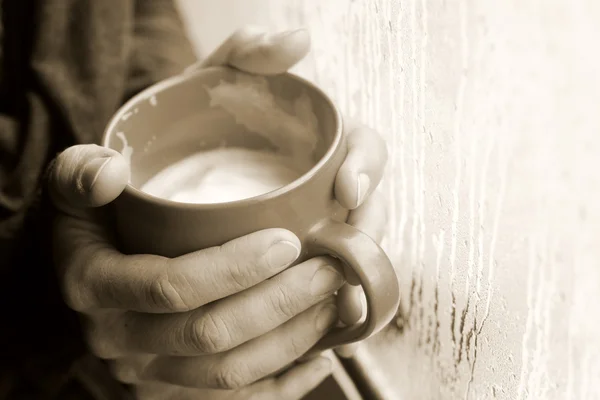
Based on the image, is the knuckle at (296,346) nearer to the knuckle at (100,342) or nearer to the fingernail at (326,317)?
the fingernail at (326,317)

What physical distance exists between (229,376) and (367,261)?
16 centimetres

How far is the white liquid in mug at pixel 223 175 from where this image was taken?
1.50 feet

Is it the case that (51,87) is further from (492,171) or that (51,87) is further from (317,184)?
(492,171)

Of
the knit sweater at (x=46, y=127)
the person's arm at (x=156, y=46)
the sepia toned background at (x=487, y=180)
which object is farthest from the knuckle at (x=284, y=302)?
the person's arm at (x=156, y=46)

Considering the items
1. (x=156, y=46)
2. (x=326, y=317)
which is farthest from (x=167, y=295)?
(x=156, y=46)

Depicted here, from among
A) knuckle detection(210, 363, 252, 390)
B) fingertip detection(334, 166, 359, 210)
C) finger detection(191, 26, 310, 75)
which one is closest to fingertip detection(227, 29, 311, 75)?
finger detection(191, 26, 310, 75)

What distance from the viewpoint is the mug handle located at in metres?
0.37

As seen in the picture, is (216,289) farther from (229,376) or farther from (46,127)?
(46,127)

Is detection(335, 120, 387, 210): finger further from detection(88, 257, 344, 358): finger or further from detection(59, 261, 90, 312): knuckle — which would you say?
detection(59, 261, 90, 312): knuckle

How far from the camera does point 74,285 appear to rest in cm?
46

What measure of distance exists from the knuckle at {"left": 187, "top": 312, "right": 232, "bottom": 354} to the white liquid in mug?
0.09 m

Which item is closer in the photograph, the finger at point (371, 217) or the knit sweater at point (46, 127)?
the finger at point (371, 217)

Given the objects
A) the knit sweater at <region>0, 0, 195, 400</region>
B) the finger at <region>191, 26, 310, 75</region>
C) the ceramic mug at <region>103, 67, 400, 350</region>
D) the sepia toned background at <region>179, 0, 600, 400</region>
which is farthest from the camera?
the knit sweater at <region>0, 0, 195, 400</region>

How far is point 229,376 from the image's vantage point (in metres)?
0.45
